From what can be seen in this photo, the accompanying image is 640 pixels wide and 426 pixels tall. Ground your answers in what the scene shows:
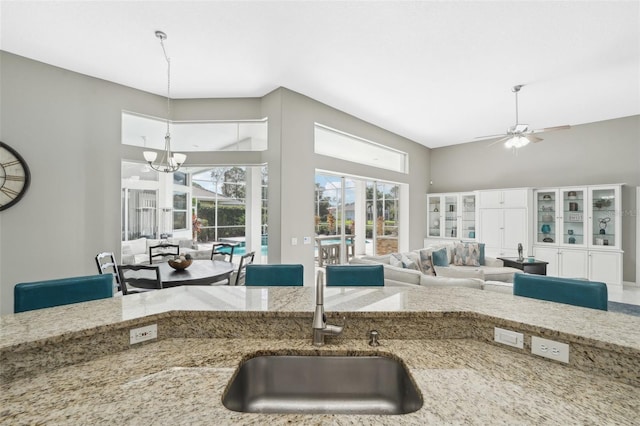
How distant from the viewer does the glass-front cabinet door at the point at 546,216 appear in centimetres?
579

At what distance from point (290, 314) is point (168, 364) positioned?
20.1 inches

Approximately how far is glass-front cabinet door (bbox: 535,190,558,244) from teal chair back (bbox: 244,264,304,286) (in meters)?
6.03

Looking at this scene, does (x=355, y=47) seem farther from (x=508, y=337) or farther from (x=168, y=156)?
(x=508, y=337)

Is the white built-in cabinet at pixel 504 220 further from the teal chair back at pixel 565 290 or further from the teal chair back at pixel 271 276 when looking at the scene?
the teal chair back at pixel 271 276

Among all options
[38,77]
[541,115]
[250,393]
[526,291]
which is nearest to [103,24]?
[38,77]

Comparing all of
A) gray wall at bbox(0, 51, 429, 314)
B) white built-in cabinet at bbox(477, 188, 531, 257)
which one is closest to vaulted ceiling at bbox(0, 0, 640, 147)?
gray wall at bbox(0, 51, 429, 314)

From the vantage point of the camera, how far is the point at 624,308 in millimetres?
4141

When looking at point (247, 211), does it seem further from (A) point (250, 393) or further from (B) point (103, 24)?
(A) point (250, 393)

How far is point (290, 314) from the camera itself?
4.35ft

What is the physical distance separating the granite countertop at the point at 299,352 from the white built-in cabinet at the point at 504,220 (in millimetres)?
5423

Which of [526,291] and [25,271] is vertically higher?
[526,291]

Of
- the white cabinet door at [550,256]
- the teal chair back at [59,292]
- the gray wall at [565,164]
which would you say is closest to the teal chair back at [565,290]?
the teal chair back at [59,292]

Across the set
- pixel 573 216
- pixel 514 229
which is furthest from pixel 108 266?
pixel 573 216

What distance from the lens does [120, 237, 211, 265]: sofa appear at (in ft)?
15.0
